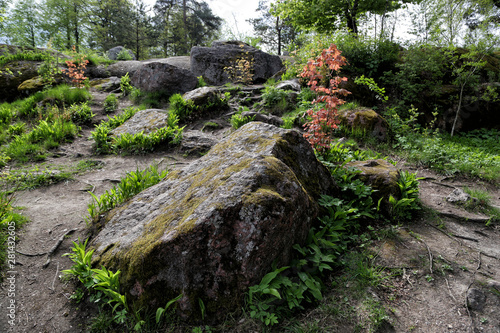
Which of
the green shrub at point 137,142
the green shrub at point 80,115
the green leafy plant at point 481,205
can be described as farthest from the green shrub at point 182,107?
the green leafy plant at point 481,205

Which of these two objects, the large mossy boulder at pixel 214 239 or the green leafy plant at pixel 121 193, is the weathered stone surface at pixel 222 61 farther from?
the large mossy boulder at pixel 214 239

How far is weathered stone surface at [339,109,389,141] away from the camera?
6.39m

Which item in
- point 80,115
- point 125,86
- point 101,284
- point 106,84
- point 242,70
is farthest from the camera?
point 242,70

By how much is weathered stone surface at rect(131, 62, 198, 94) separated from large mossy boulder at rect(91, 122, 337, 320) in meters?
8.60

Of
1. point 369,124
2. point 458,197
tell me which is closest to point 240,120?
point 369,124

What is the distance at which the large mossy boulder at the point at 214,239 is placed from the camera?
2.08 meters

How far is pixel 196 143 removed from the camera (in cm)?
652

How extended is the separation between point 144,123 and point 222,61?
6814 mm

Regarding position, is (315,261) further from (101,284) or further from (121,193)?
(121,193)

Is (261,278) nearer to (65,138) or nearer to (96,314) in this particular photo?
(96,314)

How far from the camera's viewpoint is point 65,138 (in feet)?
22.3

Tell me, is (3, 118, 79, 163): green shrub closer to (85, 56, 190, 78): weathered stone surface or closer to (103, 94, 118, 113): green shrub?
(103, 94, 118, 113): green shrub

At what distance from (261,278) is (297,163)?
168 centimetres

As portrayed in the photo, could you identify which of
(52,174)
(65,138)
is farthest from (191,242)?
(65,138)
